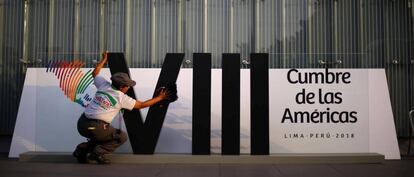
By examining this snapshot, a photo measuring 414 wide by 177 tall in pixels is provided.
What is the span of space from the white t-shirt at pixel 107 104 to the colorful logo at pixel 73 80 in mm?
866

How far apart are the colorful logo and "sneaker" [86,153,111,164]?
1.19 m

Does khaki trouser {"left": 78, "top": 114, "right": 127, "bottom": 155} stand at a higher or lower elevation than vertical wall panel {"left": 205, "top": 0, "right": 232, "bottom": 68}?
lower

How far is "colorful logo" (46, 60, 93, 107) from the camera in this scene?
8641 millimetres

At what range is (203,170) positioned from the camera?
7.45m

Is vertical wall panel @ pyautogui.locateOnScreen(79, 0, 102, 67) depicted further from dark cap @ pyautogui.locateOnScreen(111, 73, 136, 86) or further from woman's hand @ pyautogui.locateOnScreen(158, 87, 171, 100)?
dark cap @ pyautogui.locateOnScreen(111, 73, 136, 86)

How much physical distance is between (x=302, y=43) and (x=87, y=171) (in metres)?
7.48

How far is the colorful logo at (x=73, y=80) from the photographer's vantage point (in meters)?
8.64

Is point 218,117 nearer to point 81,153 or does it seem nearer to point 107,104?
point 107,104

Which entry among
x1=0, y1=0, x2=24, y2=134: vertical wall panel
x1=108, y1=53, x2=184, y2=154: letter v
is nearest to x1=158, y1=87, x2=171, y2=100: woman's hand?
x1=108, y1=53, x2=184, y2=154: letter v

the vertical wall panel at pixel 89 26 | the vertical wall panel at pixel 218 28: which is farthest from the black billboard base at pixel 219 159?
the vertical wall panel at pixel 89 26

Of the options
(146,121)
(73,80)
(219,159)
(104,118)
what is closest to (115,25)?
(73,80)

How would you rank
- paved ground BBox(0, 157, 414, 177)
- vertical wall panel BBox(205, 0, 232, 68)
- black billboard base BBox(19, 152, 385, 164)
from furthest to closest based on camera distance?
vertical wall panel BBox(205, 0, 232, 68) → black billboard base BBox(19, 152, 385, 164) → paved ground BBox(0, 157, 414, 177)

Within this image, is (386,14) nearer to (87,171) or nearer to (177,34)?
(177,34)

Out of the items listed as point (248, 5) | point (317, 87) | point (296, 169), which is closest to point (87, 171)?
point (296, 169)
